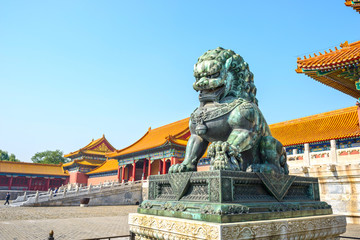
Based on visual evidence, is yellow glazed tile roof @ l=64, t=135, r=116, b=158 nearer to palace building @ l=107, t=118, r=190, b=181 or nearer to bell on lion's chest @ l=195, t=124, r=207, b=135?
palace building @ l=107, t=118, r=190, b=181

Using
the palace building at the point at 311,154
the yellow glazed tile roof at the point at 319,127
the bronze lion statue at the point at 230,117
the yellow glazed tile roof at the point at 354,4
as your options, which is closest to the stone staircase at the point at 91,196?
the palace building at the point at 311,154

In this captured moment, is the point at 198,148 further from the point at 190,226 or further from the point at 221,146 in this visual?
the point at 190,226

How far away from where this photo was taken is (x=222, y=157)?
7.23 ft

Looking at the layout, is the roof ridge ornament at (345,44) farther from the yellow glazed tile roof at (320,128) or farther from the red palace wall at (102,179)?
the red palace wall at (102,179)

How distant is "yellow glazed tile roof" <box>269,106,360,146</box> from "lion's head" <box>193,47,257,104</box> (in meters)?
13.1

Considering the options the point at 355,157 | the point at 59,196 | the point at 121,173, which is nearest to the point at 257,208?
the point at 355,157

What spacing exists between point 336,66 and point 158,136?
22.8 m

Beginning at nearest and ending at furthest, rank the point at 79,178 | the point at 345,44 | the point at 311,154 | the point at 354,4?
1. the point at 354,4
2. the point at 311,154
3. the point at 345,44
4. the point at 79,178

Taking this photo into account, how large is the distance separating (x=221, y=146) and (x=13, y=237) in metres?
8.12

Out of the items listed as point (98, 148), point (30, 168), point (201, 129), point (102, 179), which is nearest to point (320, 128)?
point (201, 129)

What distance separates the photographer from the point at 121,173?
30625mm

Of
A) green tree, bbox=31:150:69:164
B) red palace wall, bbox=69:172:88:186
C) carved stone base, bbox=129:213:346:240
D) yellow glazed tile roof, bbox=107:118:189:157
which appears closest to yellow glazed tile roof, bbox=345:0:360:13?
carved stone base, bbox=129:213:346:240

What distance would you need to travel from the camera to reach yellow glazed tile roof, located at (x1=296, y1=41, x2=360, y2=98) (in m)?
9.30

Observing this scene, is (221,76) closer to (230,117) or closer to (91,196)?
(230,117)
